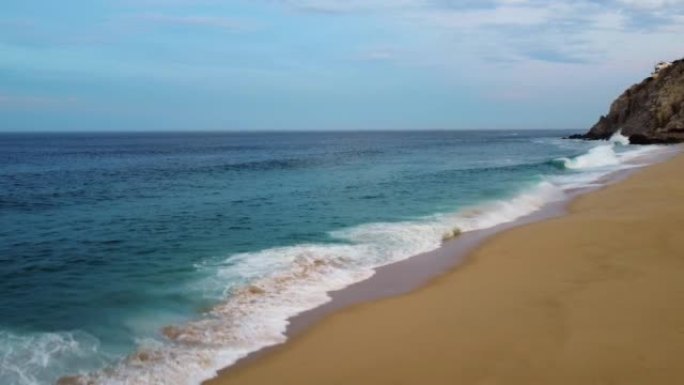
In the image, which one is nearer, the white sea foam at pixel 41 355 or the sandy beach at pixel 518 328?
the sandy beach at pixel 518 328

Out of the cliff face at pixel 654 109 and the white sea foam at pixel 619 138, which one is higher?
the cliff face at pixel 654 109

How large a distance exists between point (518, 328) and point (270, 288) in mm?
5052

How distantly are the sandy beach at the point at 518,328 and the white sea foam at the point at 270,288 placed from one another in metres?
0.69

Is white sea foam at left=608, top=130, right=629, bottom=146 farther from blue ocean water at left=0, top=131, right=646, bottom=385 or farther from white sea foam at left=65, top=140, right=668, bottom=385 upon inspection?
white sea foam at left=65, top=140, right=668, bottom=385

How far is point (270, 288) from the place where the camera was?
11.5 m

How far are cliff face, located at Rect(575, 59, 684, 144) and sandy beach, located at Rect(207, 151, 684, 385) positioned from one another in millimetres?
55919

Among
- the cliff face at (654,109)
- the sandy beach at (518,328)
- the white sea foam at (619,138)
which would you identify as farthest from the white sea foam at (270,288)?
the white sea foam at (619,138)

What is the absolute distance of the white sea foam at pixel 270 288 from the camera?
7.86 metres

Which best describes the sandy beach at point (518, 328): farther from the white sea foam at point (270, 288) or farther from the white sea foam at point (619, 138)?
the white sea foam at point (619, 138)

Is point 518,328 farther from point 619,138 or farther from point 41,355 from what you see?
point 619,138

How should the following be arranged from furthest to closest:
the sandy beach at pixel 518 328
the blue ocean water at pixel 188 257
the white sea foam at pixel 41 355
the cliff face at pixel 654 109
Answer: the cliff face at pixel 654 109 → the blue ocean water at pixel 188 257 → the white sea foam at pixel 41 355 → the sandy beach at pixel 518 328

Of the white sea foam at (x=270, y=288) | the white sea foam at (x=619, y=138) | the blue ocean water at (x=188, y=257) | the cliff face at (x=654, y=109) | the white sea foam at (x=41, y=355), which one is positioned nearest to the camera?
the white sea foam at (x=41, y=355)

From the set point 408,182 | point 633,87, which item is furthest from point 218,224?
point 633,87

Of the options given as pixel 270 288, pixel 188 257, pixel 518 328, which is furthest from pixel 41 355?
pixel 518 328
